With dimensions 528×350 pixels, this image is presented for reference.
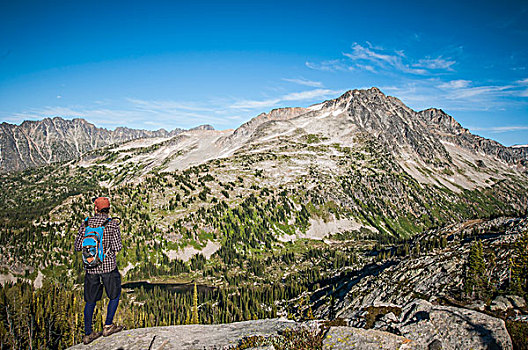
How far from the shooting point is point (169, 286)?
132m

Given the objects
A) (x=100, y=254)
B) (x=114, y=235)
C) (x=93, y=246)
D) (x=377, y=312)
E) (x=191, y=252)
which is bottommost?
(x=191, y=252)

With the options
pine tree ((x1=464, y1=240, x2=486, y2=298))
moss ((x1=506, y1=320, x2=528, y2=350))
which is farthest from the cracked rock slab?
pine tree ((x1=464, y1=240, x2=486, y2=298))

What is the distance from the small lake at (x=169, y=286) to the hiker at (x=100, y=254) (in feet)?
396

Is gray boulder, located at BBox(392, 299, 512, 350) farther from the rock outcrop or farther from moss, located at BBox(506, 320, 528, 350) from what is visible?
moss, located at BBox(506, 320, 528, 350)

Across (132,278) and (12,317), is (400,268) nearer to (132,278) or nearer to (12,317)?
(12,317)

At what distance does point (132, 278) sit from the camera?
451 ft

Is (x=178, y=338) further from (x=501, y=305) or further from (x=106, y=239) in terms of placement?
A: (x=501, y=305)

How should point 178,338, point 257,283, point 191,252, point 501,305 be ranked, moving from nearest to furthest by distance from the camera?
1. point 178,338
2. point 501,305
3. point 257,283
4. point 191,252

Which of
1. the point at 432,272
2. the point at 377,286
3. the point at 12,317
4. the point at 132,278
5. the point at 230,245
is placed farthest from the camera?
the point at 230,245

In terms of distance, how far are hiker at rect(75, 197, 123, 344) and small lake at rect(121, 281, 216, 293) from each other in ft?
396

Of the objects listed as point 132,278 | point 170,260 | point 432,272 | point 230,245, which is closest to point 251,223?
point 230,245

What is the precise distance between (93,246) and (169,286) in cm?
13048

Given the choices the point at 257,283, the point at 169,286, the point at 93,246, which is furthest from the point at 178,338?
the point at 169,286

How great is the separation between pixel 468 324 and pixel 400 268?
251ft
